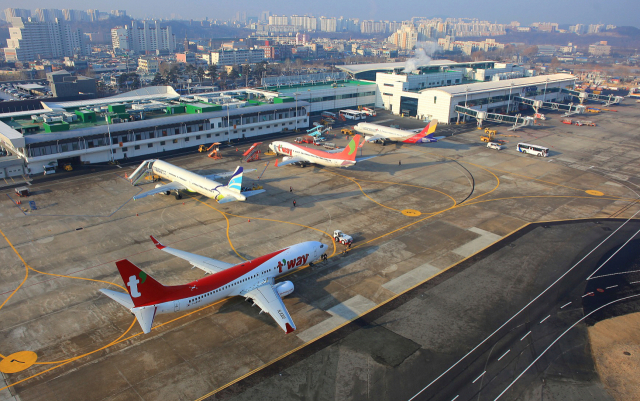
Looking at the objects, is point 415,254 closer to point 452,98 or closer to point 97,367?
point 97,367

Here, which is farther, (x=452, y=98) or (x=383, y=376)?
(x=452, y=98)

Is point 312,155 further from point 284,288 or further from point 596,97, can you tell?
point 596,97

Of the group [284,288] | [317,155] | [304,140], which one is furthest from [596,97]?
[284,288]

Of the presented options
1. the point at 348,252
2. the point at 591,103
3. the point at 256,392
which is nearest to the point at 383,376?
the point at 256,392

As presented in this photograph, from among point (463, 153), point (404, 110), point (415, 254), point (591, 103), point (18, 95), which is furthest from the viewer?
point (591, 103)

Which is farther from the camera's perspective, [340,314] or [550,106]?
[550,106]
